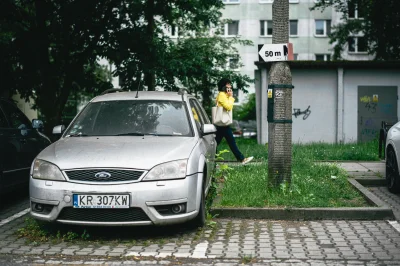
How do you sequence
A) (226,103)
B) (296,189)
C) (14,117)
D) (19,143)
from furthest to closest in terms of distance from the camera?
(226,103) → (14,117) → (19,143) → (296,189)

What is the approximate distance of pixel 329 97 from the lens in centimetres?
2006

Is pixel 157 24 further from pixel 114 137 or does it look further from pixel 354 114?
pixel 114 137

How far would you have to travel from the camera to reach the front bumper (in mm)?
6203

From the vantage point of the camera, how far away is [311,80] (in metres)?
20.0

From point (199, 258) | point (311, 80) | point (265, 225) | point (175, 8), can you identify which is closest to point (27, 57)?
point (175, 8)

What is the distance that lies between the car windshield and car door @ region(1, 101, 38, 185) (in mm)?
1221

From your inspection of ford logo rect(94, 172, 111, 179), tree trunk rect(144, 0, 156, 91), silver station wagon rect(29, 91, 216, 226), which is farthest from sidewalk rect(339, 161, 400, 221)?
tree trunk rect(144, 0, 156, 91)

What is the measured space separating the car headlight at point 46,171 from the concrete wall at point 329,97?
13.6 meters

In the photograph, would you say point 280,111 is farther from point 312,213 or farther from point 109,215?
point 109,215

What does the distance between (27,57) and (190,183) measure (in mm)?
12423

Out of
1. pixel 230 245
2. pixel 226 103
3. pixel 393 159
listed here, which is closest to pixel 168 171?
pixel 230 245

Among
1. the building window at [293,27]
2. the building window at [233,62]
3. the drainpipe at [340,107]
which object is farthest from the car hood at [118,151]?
the building window at [293,27]

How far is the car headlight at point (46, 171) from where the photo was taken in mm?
6410

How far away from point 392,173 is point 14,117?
19.4ft
